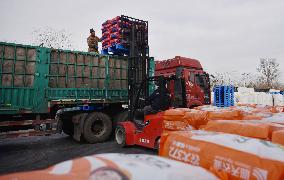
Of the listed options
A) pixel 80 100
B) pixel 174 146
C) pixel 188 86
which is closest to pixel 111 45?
pixel 80 100

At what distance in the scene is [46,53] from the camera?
8555mm

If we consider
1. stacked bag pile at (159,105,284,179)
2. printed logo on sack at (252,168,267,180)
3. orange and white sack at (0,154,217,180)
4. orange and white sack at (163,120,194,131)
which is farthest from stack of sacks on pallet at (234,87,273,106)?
orange and white sack at (0,154,217,180)

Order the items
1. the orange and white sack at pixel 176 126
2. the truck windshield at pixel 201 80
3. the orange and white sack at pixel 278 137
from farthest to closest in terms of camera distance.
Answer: the truck windshield at pixel 201 80 → the orange and white sack at pixel 176 126 → the orange and white sack at pixel 278 137

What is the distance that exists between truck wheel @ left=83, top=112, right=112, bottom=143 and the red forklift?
43.8 inches

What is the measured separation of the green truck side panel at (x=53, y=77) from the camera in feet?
25.9

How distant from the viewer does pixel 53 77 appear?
8.68 m

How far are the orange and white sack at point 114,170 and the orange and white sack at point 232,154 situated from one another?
0.43 m

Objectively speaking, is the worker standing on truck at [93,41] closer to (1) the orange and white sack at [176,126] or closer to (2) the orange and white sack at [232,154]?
(1) the orange and white sack at [176,126]

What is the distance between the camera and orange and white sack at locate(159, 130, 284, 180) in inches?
76.7

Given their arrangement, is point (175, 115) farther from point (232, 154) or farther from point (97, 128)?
point (97, 128)

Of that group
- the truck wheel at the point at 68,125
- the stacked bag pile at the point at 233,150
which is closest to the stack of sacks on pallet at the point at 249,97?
the truck wheel at the point at 68,125

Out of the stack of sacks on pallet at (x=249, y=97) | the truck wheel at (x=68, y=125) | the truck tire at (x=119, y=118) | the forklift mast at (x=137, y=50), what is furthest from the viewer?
the stack of sacks on pallet at (x=249, y=97)

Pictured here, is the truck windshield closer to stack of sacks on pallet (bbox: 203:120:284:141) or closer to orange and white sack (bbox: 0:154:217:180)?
stack of sacks on pallet (bbox: 203:120:284:141)

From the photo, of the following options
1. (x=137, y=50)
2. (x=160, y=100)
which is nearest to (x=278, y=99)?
(x=137, y=50)
